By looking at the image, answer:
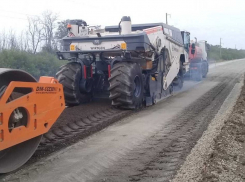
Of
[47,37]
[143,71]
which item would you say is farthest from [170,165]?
[47,37]

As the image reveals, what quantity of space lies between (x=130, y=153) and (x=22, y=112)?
187 cm

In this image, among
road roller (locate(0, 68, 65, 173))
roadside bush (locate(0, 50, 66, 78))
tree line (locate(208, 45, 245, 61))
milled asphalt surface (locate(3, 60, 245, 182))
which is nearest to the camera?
road roller (locate(0, 68, 65, 173))

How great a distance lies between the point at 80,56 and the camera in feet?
33.9

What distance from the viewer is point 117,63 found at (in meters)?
9.44

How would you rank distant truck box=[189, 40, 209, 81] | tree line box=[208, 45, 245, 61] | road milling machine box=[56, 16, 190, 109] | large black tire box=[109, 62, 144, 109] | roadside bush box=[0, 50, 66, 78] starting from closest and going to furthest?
large black tire box=[109, 62, 144, 109] → road milling machine box=[56, 16, 190, 109] → roadside bush box=[0, 50, 66, 78] → distant truck box=[189, 40, 209, 81] → tree line box=[208, 45, 245, 61]

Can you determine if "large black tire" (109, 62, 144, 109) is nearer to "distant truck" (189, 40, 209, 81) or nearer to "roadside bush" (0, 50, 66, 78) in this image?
"distant truck" (189, 40, 209, 81)

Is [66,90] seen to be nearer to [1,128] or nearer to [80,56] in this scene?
[80,56]

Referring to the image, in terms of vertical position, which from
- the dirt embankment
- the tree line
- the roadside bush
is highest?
the tree line

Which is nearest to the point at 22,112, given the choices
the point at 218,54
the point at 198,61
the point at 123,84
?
the point at 123,84

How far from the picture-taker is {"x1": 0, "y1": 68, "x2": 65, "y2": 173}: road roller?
4484 mm

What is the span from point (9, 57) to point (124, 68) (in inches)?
440

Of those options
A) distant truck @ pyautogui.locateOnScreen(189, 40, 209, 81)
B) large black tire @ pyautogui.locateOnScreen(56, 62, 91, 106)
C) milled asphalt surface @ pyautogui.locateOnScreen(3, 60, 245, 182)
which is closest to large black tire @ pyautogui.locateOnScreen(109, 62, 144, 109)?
milled asphalt surface @ pyautogui.locateOnScreen(3, 60, 245, 182)

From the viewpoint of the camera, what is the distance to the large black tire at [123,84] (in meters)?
9.16

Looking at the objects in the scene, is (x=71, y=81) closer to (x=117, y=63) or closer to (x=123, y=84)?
(x=117, y=63)
